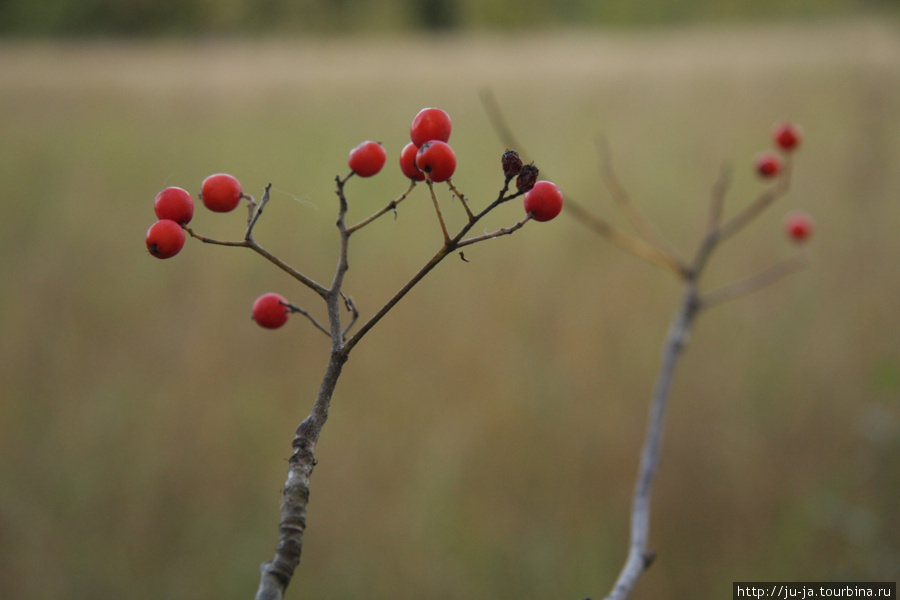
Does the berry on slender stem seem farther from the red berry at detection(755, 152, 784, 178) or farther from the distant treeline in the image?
the distant treeline

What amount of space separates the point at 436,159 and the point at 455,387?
2341 millimetres

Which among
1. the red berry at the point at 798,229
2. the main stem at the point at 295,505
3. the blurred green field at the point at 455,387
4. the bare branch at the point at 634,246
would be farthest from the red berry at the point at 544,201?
the blurred green field at the point at 455,387

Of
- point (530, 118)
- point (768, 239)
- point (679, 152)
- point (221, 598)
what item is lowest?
point (221, 598)

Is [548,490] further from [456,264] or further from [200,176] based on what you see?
[200,176]

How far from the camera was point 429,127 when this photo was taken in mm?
487

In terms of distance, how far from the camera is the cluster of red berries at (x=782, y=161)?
3.21 feet

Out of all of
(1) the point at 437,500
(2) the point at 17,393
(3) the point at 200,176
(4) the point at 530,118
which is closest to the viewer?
(1) the point at 437,500

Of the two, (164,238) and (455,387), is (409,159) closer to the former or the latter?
(164,238)

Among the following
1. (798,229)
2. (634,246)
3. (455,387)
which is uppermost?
(455,387)

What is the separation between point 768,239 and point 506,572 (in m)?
2.65

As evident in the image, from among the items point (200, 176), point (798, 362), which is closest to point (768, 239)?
point (798, 362)

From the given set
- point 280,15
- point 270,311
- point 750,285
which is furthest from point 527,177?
point 280,15

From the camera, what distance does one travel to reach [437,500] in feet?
7.46

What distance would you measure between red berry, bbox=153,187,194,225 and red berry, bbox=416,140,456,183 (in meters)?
0.19
